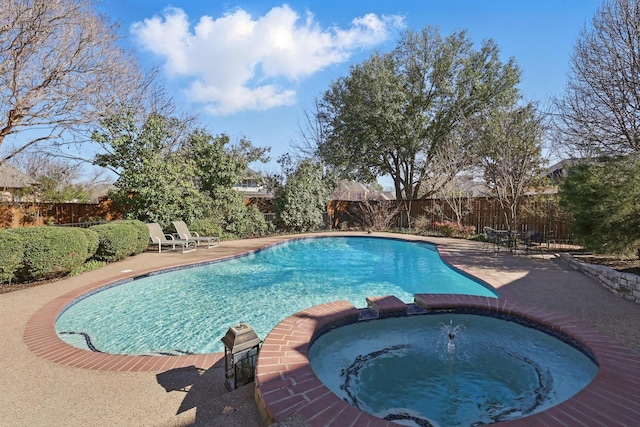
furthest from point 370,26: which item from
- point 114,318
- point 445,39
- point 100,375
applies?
point 100,375

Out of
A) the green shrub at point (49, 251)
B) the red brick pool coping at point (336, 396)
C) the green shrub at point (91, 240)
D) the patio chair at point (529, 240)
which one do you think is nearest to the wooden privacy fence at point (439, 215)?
the patio chair at point (529, 240)

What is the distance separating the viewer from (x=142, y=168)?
11.9 meters

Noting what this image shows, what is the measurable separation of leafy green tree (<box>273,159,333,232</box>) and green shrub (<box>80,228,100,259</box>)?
9.50 meters

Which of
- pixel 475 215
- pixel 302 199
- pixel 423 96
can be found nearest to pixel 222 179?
pixel 302 199

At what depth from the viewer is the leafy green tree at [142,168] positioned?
1158cm

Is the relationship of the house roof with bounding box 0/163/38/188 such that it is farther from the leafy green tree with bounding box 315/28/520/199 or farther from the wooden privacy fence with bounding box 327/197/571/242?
the leafy green tree with bounding box 315/28/520/199

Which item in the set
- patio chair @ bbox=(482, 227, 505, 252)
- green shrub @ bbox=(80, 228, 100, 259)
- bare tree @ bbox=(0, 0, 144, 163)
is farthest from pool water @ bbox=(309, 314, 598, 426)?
bare tree @ bbox=(0, 0, 144, 163)

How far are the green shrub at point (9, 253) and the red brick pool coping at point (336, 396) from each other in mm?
5834

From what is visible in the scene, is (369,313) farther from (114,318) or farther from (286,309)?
(114,318)

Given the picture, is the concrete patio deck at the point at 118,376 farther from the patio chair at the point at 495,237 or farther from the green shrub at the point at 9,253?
the patio chair at the point at 495,237

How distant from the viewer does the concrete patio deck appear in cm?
248

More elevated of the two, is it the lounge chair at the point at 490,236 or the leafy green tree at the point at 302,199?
the leafy green tree at the point at 302,199

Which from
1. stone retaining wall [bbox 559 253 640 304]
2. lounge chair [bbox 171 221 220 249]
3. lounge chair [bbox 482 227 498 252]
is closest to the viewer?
stone retaining wall [bbox 559 253 640 304]

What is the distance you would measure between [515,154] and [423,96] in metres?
7.91
